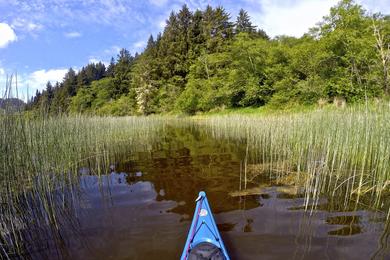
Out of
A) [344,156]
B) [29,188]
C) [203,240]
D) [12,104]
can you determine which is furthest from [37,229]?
[344,156]

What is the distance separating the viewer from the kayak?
2.32 m

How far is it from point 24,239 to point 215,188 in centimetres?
318

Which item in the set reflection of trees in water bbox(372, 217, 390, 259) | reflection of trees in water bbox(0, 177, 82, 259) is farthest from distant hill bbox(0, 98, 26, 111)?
reflection of trees in water bbox(372, 217, 390, 259)

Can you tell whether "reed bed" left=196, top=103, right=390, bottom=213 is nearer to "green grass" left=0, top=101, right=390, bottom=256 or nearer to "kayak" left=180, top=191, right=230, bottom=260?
"green grass" left=0, top=101, right=390, bottom=256

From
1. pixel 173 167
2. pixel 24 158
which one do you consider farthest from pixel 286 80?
pixel 24 158

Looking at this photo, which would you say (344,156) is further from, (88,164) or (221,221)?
(88,164)

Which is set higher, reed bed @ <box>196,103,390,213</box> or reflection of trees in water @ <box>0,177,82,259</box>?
reed bed @ <box>196,103,390,213</box>

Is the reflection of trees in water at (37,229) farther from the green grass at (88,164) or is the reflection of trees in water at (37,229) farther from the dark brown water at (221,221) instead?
the dark brown water at (221,221)

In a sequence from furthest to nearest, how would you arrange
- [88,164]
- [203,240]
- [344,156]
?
[88,164], [344,156], [203,240]

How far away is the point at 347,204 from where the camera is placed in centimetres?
385

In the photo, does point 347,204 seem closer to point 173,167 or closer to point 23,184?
point 173,167

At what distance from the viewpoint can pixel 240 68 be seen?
25484 mm

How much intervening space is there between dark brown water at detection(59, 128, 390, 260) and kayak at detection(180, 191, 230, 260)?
399 mm

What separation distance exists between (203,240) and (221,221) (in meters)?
1.09
